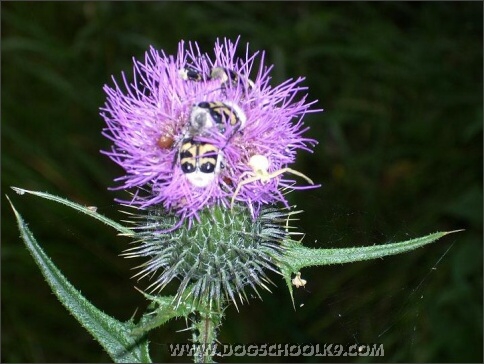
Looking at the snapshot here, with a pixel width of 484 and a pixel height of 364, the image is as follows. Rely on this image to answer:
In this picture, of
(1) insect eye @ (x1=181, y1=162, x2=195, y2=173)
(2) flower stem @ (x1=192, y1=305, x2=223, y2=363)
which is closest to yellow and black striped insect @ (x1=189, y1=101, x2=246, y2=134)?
(1) insect eye @ (x1=181, y1=162, x2=195, y2=173)

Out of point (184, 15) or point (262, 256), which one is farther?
point (184, 15)

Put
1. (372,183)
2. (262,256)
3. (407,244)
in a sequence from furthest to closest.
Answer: (372,183) → (262,256) → (407,244)

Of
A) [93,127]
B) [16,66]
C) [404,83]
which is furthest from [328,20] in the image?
[16,66]

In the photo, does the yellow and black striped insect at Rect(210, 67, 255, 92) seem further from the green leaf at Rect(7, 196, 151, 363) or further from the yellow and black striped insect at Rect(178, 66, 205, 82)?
the green leaf at Rect(7, 196, 151, 363)

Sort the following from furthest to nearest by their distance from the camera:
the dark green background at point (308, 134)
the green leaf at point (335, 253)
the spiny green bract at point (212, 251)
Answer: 1. the dark green background at point (308, 134)
2. the spiny green bract at point (212, 251)
3. the green leaf at point (335, 253)

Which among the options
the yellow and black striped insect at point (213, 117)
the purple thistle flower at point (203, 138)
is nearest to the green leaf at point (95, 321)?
the purple thistle flower at point (203, 138)

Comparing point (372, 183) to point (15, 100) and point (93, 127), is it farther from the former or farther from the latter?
point (15, 100)

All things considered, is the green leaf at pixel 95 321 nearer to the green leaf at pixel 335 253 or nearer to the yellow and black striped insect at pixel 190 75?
the green leaf at pixel 335 253
